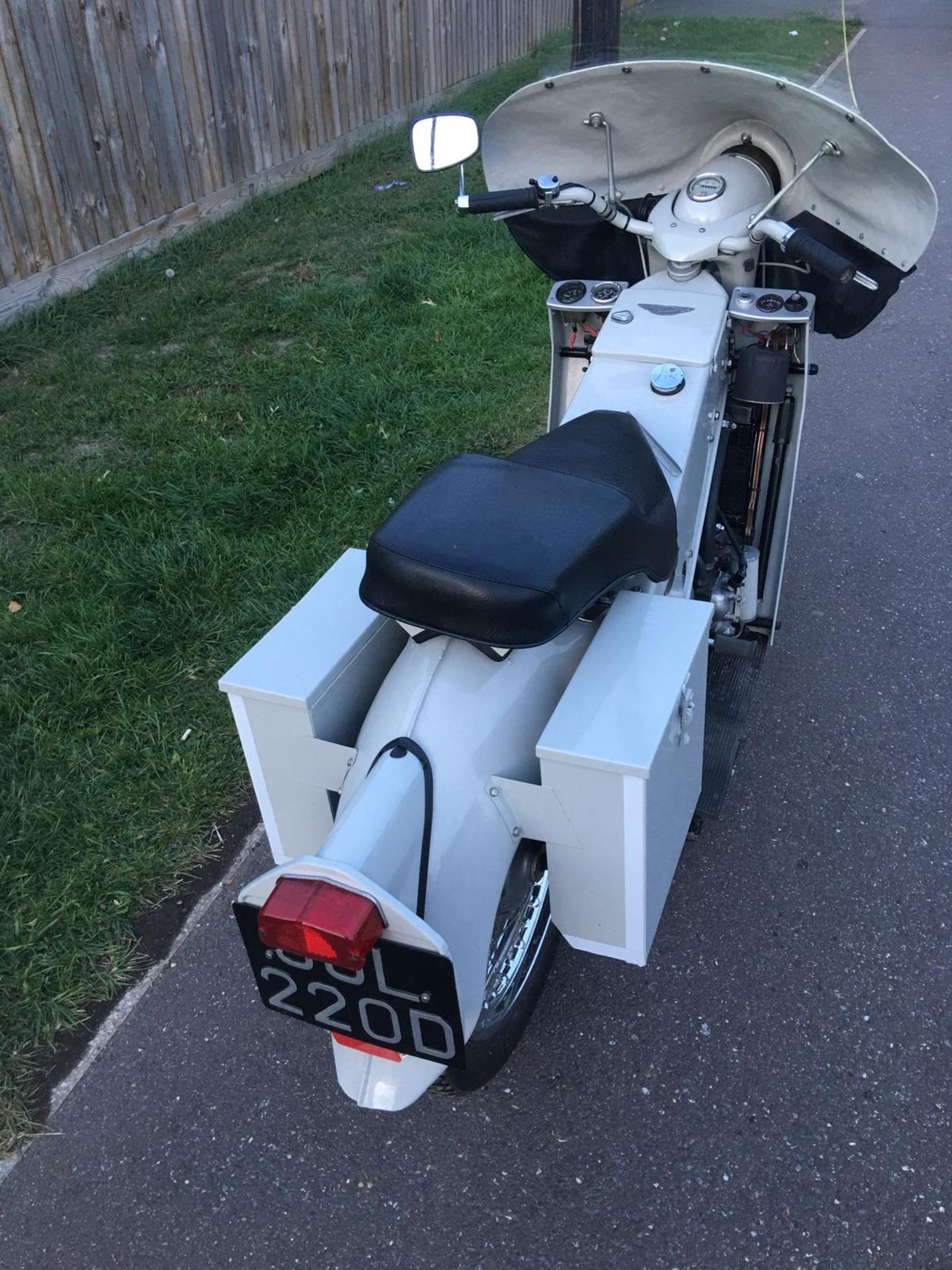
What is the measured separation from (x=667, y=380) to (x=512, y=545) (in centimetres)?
88

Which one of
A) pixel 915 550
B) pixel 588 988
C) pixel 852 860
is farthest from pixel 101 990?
pixel 915 550

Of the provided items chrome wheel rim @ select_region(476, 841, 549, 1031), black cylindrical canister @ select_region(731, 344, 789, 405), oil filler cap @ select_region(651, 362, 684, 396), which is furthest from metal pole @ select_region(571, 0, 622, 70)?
chrome wheel rim @ select_region(476, 841, 549, 1031)

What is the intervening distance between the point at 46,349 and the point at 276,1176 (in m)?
4.38

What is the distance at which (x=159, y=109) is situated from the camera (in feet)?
19.5

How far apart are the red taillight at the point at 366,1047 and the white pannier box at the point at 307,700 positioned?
0.44 meters

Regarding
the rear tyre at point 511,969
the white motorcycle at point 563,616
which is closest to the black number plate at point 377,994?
the white motorcycle at point 563,616

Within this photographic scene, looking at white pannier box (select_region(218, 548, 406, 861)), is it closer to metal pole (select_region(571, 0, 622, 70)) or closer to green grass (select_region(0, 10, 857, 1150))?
green grass (select_region(0, 10, 857, 1150))

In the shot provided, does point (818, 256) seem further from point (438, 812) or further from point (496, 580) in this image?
point (438, 812)

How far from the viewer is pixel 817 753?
298 cm

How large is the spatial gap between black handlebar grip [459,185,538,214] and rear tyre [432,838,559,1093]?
1601 millimetres

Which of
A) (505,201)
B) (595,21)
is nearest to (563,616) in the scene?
(505,201)

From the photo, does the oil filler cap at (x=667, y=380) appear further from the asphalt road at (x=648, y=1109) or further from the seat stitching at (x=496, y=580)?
the seat stitching at (x=496, y=580)

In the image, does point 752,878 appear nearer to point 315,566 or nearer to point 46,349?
point 315,566

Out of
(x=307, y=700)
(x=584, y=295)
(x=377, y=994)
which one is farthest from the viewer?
(x=584, y=295)
